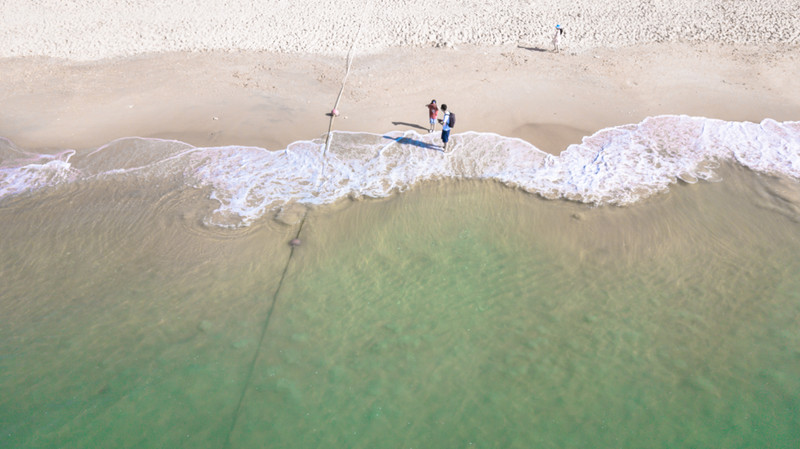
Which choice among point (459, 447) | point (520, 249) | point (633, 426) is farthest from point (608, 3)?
point (459, 447)

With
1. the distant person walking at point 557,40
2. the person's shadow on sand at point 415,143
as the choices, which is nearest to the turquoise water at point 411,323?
the person's shadow on sand at point 415,143

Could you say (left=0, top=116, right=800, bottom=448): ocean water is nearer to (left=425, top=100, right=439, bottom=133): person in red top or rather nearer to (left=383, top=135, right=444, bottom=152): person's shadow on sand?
(left=383, top=135, right=444, bottom=152): person's shadow on sand

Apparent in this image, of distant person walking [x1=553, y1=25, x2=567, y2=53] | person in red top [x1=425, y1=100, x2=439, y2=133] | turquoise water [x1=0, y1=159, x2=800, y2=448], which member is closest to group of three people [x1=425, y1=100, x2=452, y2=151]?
person in red top [x1=425, y1=100, x2=439, y2=133]

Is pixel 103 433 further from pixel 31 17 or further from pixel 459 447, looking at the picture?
pixel 31 17

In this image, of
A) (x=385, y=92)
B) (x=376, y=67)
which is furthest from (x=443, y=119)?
(x=376, y=67)

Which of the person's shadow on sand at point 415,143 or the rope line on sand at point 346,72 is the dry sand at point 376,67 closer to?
the rope line on sand at point 346,72

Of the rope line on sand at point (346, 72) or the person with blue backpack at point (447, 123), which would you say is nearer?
the person with blue backpack at point (447, 123)

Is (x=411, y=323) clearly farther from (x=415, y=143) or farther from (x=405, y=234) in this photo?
(x=415, y=143)
